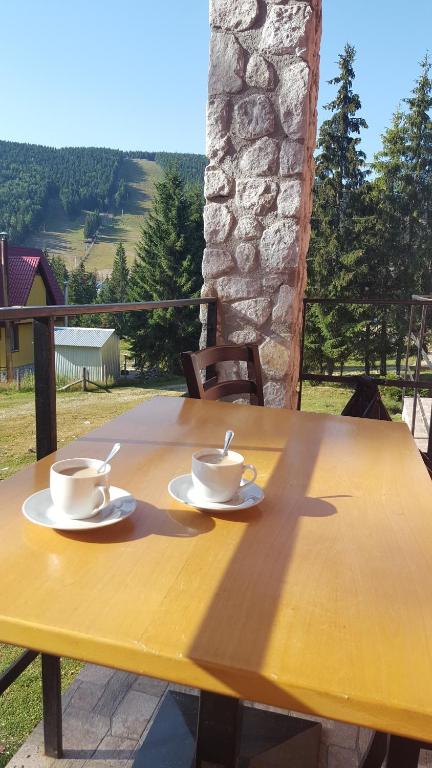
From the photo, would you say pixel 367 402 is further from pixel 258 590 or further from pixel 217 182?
pixel 258 590

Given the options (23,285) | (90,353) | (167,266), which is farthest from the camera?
(167,266)

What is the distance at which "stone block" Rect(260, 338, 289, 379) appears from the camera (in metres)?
2.49

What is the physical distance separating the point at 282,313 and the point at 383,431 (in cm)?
129

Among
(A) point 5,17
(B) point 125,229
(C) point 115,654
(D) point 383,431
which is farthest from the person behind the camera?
(A) point 5,17

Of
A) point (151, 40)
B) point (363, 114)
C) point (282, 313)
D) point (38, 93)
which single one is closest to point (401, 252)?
point (363, 114)

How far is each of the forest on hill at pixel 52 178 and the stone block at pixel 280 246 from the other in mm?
22615

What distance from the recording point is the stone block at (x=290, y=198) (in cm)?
237

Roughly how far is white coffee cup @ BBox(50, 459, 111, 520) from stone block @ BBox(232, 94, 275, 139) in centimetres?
207

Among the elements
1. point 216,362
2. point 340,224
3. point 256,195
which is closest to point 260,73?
point 256,195

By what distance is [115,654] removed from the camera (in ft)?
1.59

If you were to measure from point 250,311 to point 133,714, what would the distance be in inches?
65.2

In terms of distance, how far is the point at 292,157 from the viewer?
234 cm

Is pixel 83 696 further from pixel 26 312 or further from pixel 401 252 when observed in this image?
pixel 401 252

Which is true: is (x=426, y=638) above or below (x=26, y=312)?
below
